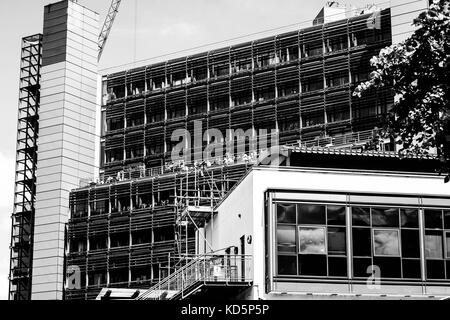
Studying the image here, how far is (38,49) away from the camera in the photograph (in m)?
144

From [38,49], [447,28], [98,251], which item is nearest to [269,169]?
[447,28]

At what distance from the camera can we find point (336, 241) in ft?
129

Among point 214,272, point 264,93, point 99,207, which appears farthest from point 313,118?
point 214,272

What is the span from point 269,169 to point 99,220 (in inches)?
2657

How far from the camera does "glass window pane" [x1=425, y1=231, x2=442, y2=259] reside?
40.0 metres

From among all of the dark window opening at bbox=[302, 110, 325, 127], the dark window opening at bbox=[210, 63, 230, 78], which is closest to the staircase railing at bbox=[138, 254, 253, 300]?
the dark window opening at bbox=[302, 110, 325, 127]

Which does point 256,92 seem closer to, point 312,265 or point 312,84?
point 312,84

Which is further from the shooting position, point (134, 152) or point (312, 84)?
point (134, 152)

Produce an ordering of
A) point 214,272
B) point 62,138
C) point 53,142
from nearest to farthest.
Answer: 1. point 214,272
2. point 62,138
3. point 53,142

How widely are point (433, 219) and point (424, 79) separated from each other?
20.6m

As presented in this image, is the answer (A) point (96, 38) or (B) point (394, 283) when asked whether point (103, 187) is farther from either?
(B) point (394, 283)
